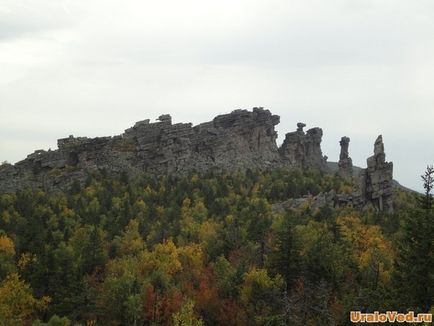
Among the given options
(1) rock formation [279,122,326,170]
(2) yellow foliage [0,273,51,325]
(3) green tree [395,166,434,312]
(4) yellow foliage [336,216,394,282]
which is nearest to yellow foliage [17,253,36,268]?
(2) yellow foliage [0,273,51,325]

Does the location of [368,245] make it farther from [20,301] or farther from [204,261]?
[20,301]

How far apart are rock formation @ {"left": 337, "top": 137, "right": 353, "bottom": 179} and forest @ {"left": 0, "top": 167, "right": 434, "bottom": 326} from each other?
36660 mm

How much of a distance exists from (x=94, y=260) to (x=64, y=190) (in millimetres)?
60272

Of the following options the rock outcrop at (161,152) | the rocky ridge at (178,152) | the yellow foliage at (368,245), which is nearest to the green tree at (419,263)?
the yellow foliage at (368,245)

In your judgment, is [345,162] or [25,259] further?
[345,162]

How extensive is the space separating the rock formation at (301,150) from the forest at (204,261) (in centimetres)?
5553

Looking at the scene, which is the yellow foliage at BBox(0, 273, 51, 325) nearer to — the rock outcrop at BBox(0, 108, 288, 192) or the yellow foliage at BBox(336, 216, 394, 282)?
the yellow foliage at BBox(336, 216, 394, 282)

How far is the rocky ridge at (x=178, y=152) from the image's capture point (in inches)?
5492

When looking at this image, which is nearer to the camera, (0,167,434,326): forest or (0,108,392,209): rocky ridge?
(0,167,434,326): forest

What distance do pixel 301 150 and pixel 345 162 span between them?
19485mm

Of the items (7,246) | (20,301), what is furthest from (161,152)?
(20,301)

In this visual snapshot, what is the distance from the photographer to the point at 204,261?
81188 millimetres

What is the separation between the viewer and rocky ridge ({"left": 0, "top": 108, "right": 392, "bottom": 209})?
13950cm

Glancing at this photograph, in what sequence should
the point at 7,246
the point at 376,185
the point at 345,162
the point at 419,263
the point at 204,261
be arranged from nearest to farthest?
1. the point at 419,263
2. the point at 7,246
3. the point at 204,261
4. the point at 376,185
5. the point at 345,162
